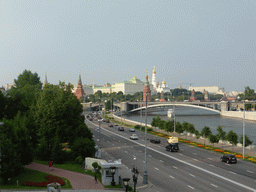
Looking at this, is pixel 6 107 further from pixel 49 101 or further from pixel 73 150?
pixel 73 150

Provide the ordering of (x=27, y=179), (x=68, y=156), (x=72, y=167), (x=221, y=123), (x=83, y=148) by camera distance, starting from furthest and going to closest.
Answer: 1. (x=221, y=123)
2. (x=68, y=156)
3. (x=83, y=148)
4. (x=72, y=167)
5. (x=27, y=179)

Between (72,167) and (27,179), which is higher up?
(27,179)

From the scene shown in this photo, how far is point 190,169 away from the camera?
31344 mm

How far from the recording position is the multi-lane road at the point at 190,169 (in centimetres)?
2505

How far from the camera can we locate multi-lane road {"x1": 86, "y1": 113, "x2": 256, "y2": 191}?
2505cm

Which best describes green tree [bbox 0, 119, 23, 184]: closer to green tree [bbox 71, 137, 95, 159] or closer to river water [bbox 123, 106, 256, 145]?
green tree [bbox 71, 137, 95, 159]

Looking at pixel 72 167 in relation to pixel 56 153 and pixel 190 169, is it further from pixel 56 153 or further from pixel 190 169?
pixel 190 169

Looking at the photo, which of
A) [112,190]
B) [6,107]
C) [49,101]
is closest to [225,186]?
[112,190]

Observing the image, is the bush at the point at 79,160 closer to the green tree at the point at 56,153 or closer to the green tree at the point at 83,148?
the green tree at the point at 83,148

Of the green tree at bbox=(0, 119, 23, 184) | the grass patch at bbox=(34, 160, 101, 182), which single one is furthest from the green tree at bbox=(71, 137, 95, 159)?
the green tree at bbox=(0, 119, 23, 184)

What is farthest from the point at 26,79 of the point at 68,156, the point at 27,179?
the point at 27,179

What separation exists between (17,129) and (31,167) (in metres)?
5.74

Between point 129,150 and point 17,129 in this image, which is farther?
point 129,150

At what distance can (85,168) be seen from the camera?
31.5 metres
